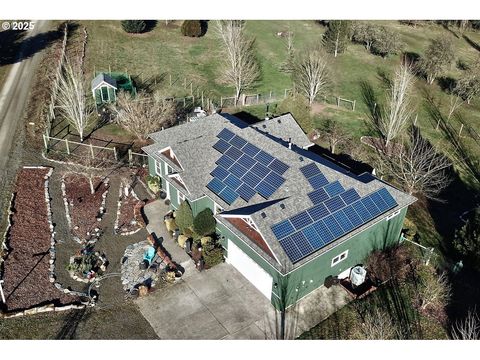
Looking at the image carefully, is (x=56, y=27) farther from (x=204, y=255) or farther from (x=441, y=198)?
(x=441, y=198)

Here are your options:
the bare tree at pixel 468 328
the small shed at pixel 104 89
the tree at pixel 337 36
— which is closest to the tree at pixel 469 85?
the tree at pixel 337 36

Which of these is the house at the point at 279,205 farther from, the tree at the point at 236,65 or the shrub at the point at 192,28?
the shrub at the point at 192,28

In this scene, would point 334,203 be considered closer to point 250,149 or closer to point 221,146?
point 250,149

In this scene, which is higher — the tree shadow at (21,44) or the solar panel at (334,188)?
the solar panel at (334,188)

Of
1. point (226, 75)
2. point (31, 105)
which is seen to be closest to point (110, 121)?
point (31, 105)

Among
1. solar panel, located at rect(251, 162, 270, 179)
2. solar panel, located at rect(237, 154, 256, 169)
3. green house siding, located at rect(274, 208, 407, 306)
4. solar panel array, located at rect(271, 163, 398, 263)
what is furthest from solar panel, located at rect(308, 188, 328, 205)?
solar panel, located at rect(237, 154, 256, 169)

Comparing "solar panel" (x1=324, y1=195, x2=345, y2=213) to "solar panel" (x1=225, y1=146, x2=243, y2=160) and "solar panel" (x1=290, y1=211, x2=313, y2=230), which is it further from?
"solar panel" (x1=225, y1=146, x2=243, y2=160)
